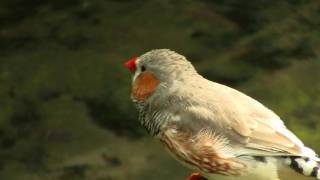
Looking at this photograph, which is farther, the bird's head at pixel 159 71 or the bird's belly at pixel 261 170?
the bird's head at pixel 159 71

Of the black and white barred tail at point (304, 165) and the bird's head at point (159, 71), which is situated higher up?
the bird's head at point (159, 71)

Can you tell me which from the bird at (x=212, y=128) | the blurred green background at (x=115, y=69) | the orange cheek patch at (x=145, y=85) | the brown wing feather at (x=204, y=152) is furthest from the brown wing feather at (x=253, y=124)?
the blurred green background at (x=115, y=69)

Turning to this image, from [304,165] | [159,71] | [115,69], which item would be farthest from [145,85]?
[115,69]

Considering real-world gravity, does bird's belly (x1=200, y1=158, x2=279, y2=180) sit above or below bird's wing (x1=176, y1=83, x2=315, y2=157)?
below

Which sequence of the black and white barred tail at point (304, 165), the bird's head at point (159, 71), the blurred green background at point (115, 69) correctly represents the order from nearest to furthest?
the black and white barred tail at point (304, 165) < the bird's head at point (159, 71) < the blurred green background at point (115, 69)

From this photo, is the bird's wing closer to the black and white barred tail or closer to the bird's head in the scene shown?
the black and white barred tail

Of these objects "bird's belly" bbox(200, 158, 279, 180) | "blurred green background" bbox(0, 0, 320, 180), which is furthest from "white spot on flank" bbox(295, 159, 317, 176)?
"blurred green background" bbox(0, 0, 320, 180)

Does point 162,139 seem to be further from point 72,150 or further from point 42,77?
point 42,77

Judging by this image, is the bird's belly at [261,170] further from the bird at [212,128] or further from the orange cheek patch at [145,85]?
the orange cheek patch at [145,85]
